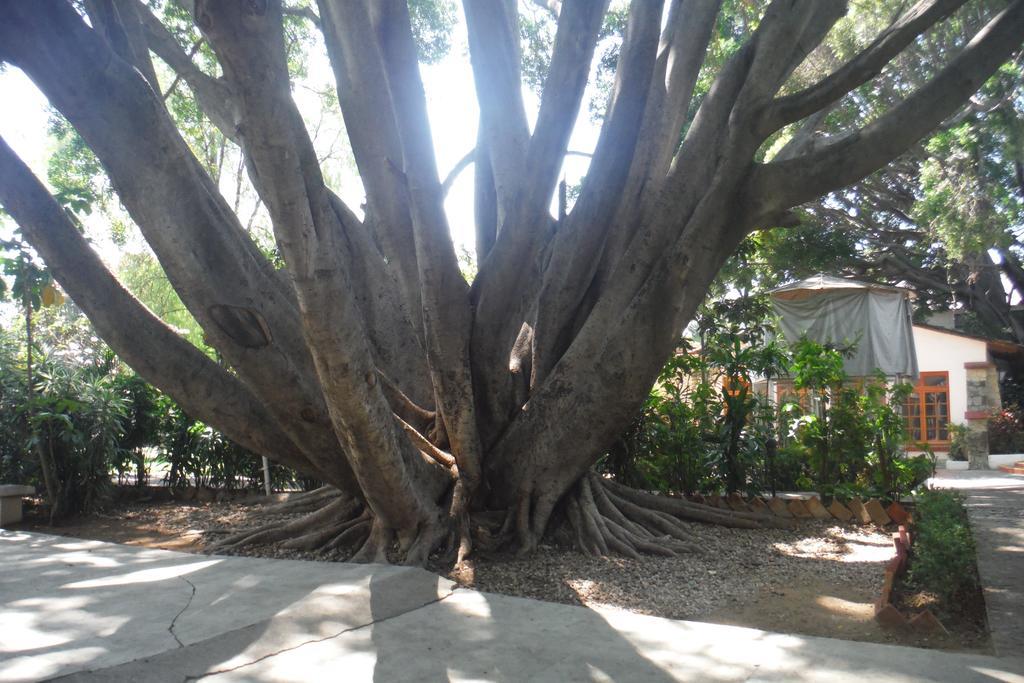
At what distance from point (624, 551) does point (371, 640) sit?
2.56 metres

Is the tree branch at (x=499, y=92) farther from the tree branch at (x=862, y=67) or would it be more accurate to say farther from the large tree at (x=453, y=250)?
the tree branch at (x=862, y=67)

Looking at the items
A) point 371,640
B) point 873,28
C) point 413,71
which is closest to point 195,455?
point 413,71

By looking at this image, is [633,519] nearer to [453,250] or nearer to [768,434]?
[768,434]

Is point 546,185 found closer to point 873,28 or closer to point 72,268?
point 72,268

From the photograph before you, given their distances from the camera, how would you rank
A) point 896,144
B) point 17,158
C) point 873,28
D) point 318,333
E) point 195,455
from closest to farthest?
1. point 318,333
2. point 17,158
3. point 896,144
4. point 195,455
5. point 873,28

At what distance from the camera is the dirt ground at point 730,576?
171 inches

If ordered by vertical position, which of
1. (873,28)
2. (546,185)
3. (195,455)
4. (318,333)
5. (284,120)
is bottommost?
(195,455)

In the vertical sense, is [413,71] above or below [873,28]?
below

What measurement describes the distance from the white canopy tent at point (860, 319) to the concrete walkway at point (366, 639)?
8.84m

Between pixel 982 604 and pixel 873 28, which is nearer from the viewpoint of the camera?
pixel 982 604

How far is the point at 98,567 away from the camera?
4.98 meters

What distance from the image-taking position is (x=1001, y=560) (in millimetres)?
5047

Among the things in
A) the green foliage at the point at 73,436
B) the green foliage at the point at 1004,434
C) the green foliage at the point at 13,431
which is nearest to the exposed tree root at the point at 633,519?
the green foliage at the point at 73,436

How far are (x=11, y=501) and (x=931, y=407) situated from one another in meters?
20.2
